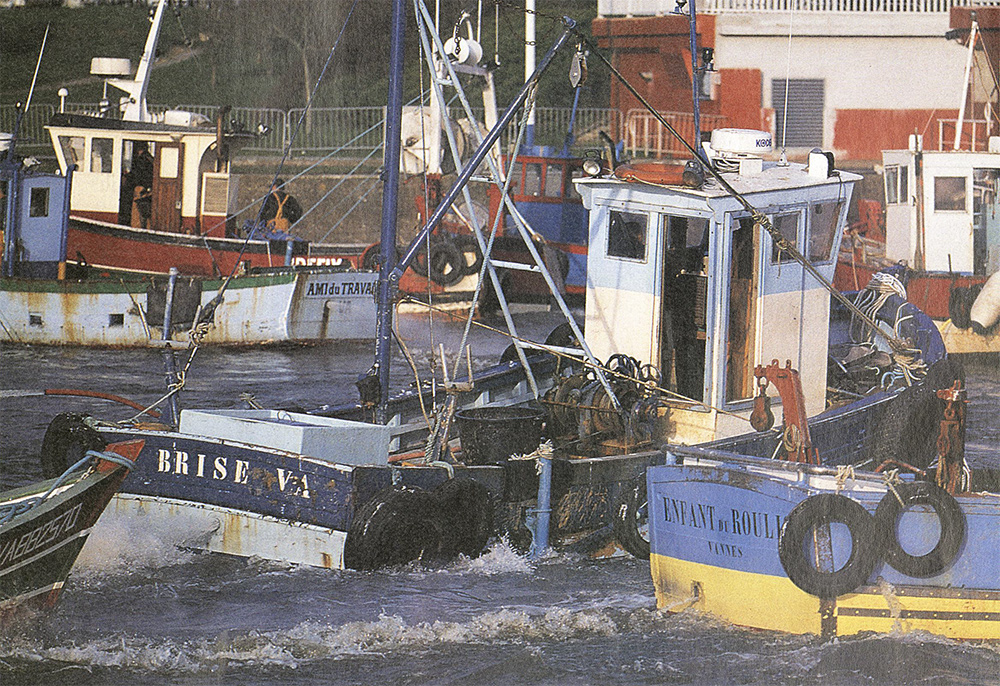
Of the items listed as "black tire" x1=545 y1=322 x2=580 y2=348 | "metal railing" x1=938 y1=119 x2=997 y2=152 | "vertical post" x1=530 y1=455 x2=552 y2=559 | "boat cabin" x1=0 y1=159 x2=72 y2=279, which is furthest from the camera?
"metal railing" x1=938 y1=119 x2=997 y2=152

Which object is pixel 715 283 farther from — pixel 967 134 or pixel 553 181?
pixel 967 134

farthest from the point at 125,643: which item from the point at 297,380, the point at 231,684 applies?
the point at 297,380

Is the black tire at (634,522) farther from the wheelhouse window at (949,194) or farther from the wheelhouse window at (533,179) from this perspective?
the wheelhouse window at (533,179)

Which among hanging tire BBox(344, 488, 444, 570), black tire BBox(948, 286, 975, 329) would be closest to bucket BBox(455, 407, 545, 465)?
hanging tire BBox(344, 488, 444, 570)

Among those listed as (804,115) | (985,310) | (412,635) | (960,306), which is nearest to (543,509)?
(412,635)

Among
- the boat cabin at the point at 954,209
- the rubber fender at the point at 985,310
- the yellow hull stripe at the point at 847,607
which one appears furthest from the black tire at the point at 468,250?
the yellow hull stripe at the point at 847,607

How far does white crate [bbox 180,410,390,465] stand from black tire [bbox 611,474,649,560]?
1549 mm

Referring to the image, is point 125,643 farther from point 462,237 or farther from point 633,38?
point 633,38

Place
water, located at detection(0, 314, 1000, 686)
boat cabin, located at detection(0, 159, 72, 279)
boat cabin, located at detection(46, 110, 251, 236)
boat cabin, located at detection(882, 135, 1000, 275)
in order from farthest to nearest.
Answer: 1. boat cabin, located at detection(46, 110, 251, 236)
2. boat cabin, located at detection(882, 135, 1000, 275)
3. boat cabin, located at detection(0, 159, 72, 279)
4. water, located at detection(0, 314, 1000, 686)

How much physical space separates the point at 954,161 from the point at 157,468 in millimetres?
11729

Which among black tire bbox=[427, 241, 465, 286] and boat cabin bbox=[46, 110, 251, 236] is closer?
boat cabin bbox=[46, 110, 251, 236]

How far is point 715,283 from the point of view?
905 centimetres

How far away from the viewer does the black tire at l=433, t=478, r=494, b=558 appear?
27.3ft

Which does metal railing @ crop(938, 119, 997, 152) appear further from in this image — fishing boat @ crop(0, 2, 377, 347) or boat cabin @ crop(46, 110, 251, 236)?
boat cabin @ crop(46, 110, 251, 236)
